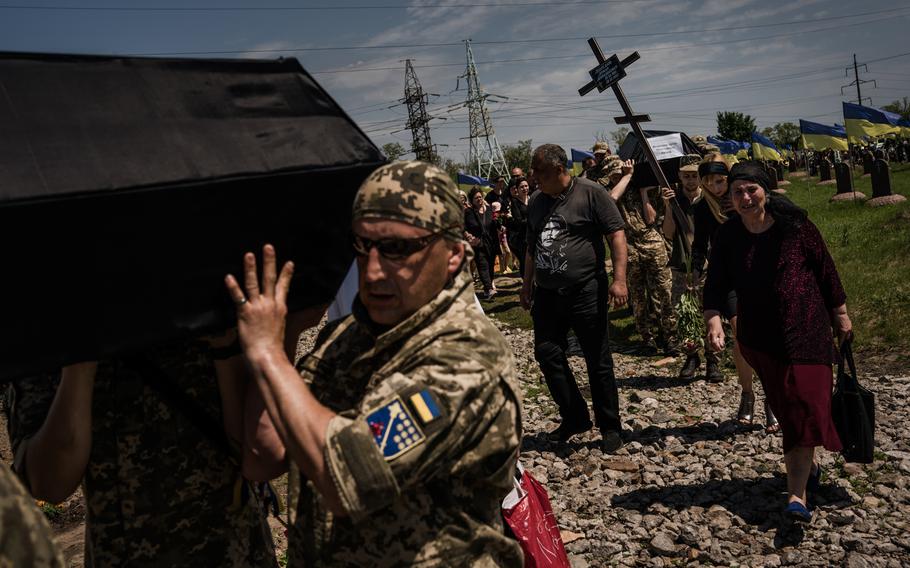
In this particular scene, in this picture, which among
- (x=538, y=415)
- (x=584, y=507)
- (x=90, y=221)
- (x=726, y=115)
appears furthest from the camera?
(x=726, y=115)

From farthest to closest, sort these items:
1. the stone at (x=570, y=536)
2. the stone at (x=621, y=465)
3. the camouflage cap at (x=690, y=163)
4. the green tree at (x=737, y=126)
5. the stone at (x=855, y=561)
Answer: the green tree at (x=737, y=126) < the camouflage cap at (x=690, y=163) < the stone at (x=621, y=465) < the stone at (x=570, y=536) < the stone at (x=855, y=561)

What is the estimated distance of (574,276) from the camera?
5453 millimetres

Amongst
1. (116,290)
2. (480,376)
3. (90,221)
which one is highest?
(90,221)

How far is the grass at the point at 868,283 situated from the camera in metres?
7.82

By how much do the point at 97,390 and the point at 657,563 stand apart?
3.31 meters

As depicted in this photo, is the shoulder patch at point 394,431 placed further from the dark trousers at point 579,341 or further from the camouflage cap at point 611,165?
the camouflage cap at point 611,165

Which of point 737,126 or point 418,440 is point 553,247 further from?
point 737,126

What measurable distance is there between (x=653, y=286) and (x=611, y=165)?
73.5 inches

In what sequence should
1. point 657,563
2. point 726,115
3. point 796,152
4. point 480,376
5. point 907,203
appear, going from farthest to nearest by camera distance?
point 726,115, point 796,152, point 907,203, point 657,563, point 480,376

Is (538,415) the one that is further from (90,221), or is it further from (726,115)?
(726,115)

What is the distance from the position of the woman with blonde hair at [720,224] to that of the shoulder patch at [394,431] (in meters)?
4.50

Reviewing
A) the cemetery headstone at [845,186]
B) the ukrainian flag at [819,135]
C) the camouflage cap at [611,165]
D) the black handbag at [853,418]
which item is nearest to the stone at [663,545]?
the black handbag at [853,418]

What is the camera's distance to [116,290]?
156 centimetres

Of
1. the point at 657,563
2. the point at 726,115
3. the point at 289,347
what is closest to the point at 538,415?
the point at 657,563
